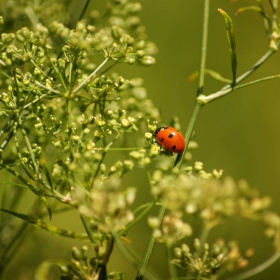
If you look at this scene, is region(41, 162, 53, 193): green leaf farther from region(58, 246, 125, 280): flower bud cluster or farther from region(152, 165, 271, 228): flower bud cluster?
region(152, 165, 271, 228): flower bud cluster

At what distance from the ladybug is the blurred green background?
2.29 metres

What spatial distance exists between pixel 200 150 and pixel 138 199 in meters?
0.69

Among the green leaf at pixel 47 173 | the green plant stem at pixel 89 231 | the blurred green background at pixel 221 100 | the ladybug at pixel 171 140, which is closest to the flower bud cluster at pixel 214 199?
the green plant stem at pixel 89 231

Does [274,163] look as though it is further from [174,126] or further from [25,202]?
[174,126]

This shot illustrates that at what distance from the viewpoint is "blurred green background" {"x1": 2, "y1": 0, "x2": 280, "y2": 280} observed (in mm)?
4125

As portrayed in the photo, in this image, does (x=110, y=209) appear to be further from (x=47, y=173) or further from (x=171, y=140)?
(x=171, y=140)

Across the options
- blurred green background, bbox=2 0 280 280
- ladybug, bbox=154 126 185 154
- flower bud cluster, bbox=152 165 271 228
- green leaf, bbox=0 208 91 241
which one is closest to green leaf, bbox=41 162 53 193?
green leaf, bbox=0 208 91 241

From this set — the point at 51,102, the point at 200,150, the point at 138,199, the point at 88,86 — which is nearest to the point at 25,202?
the point at 138,199

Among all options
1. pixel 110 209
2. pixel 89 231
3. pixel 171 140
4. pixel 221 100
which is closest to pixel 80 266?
pixel 89 231

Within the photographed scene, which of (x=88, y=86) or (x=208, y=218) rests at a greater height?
(x=88, y=86)

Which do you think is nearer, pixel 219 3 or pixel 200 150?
pixel 200 150

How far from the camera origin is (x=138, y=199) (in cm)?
388

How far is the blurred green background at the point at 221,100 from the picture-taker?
13.5ft

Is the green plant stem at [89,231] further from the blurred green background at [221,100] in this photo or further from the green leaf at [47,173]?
the blurred green background at [221,100]
